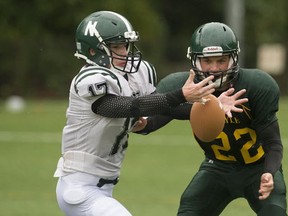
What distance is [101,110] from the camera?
5512 millimetres

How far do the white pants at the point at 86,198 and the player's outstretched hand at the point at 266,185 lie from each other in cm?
83

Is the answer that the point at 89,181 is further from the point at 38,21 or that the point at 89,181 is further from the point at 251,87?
the point at 38,21

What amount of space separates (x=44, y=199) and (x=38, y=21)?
18932 millimetres

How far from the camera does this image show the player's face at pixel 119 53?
5676mm

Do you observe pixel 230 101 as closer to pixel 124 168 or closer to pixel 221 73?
pixel 221 73

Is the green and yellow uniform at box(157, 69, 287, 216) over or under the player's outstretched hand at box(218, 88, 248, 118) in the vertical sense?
under

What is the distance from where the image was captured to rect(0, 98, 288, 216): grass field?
973cm

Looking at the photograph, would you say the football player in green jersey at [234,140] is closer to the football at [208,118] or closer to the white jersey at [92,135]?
the football at [208,118]

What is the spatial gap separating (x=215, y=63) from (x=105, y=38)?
0.73 meters

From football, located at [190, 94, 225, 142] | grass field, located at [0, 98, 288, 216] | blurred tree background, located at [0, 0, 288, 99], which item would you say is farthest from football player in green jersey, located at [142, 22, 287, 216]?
blurred tree background, located at [0, 0, 288, 99]

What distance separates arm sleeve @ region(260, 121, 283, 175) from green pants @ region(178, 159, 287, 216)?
0.73 feet

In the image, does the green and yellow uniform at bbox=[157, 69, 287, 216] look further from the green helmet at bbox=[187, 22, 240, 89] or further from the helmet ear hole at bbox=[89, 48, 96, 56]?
the helmet ear hole at bbox=[89, 48, 96, 56]

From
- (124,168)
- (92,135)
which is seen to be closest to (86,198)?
(92,135)

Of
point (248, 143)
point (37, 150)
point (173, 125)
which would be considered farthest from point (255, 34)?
point (248, 143)
